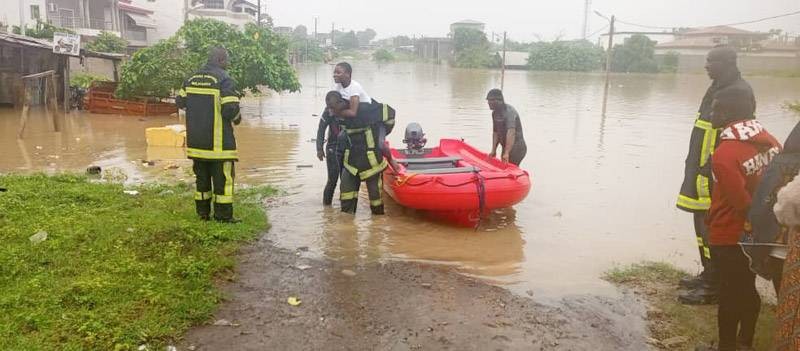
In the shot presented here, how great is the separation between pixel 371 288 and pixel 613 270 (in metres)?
2.35

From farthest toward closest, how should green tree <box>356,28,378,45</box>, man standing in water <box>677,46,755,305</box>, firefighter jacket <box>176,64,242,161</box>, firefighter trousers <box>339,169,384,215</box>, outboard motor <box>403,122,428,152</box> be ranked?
green tree <box>356,28,378,45</box> < outboard motor <box>403,122,428,152</box> < firefighter trousers <box>339,169,384,215</box> < firefighter jacket <box>176,64,242,161</box> < man standing in water <box>677,46,755,305</box>

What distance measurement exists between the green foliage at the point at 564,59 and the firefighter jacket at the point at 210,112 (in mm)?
60626

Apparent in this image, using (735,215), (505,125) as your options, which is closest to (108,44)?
(505,125)

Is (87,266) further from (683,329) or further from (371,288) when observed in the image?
(683,329)

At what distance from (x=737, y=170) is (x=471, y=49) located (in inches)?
2691

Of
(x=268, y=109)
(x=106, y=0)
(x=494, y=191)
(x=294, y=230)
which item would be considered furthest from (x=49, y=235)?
(x=106, y=0)

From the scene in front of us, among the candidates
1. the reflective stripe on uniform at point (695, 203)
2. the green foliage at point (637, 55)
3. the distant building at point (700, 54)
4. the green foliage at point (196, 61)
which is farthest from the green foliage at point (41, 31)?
the green foliage at point (637, 55)

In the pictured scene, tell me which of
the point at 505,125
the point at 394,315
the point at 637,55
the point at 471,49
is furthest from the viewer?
the point at 471,49

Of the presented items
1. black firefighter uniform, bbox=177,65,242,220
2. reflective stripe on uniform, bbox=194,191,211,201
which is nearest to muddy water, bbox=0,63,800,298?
reflective stripe on uniform, bbox=194,191,211,201

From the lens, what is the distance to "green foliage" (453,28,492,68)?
6644 cm

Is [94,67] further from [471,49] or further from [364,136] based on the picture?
[471,49]

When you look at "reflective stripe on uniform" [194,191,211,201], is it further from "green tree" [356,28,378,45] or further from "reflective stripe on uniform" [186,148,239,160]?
"green tree" [356,28,378,45]

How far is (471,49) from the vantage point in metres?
70.2

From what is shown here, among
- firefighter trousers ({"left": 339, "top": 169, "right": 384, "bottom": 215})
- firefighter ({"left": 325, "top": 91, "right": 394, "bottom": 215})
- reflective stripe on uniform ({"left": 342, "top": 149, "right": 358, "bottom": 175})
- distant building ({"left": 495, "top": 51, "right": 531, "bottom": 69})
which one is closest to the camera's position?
firefighter ({"left": 325, "top": 91, "right": 394, "bottom": 215})
